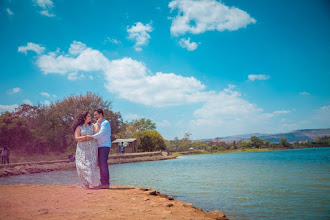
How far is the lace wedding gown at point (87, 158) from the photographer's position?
20.5 feet

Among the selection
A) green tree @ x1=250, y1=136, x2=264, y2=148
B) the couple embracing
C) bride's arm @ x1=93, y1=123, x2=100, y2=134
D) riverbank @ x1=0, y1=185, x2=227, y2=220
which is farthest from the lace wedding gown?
green tree @ x1=250, y1=136, x2=264, y2=148

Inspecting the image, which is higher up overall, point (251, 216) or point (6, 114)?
point (6, 114)

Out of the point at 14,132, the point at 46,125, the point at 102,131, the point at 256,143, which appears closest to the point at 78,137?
the point at 102,131

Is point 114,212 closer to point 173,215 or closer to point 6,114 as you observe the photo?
point 173,215

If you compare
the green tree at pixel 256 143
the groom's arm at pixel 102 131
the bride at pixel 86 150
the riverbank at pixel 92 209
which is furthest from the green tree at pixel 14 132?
the green tree at pixel 256 143

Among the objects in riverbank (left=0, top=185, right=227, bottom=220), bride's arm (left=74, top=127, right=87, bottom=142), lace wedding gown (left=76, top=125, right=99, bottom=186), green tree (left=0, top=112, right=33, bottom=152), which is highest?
green tree (left=0, top=112, right=33, bottom=152)

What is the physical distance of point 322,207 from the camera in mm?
5559

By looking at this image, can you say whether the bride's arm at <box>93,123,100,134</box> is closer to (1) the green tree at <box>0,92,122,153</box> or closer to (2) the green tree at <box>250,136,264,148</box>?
(1) the green tree at <box>0,92,122,153</box>

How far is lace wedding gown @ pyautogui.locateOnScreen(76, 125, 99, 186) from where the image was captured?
626 cm

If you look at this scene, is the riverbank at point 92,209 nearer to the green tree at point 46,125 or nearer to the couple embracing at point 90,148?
the couple embracing at point 90,148

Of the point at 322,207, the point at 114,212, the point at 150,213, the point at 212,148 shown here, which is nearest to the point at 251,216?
the point at 322,207

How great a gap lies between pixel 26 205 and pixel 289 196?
6.97 metres

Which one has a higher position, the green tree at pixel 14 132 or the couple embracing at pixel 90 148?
the green tree at pixel 14 132

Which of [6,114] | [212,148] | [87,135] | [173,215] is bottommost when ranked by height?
[212,148]
